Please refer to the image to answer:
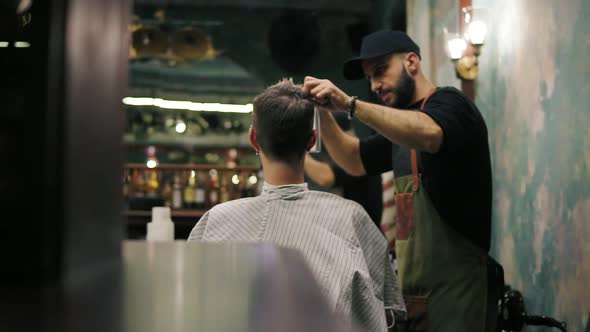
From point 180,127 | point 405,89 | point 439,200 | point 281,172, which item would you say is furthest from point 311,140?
point 180,127

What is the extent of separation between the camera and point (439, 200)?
8.18 ft

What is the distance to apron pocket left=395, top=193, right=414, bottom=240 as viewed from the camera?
261cm

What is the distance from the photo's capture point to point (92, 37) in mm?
312

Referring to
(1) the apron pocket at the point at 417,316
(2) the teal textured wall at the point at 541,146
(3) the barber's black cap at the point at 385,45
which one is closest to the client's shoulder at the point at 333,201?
(1) the apron pocket at the point at 417,316

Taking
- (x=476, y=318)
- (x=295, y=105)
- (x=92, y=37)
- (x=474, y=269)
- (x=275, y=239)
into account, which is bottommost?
(x=476, y=318)

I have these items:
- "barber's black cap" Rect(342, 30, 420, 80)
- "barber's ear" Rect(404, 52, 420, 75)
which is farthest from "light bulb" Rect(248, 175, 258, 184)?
"barber's ear" Rect(404, 52, 420, 75)

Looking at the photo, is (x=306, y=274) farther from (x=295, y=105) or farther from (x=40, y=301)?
(x=295, y=105)

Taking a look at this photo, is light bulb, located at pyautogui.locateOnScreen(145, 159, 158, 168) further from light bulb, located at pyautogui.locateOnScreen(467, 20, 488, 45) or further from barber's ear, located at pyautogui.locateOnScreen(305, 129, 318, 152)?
barber's ear, located at pyautogui.locateOnScreen(305, 129, 318, 152)

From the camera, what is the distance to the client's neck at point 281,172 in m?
2.12

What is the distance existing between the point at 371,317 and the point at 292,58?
5.15 m

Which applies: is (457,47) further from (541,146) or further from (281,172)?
(281,172)

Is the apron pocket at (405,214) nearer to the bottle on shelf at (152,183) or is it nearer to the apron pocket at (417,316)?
the apron pocket at (417,316)

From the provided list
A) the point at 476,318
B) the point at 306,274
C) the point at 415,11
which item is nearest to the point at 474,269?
the point at 476,318

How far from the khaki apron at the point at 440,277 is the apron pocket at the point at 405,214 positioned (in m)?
0.01
